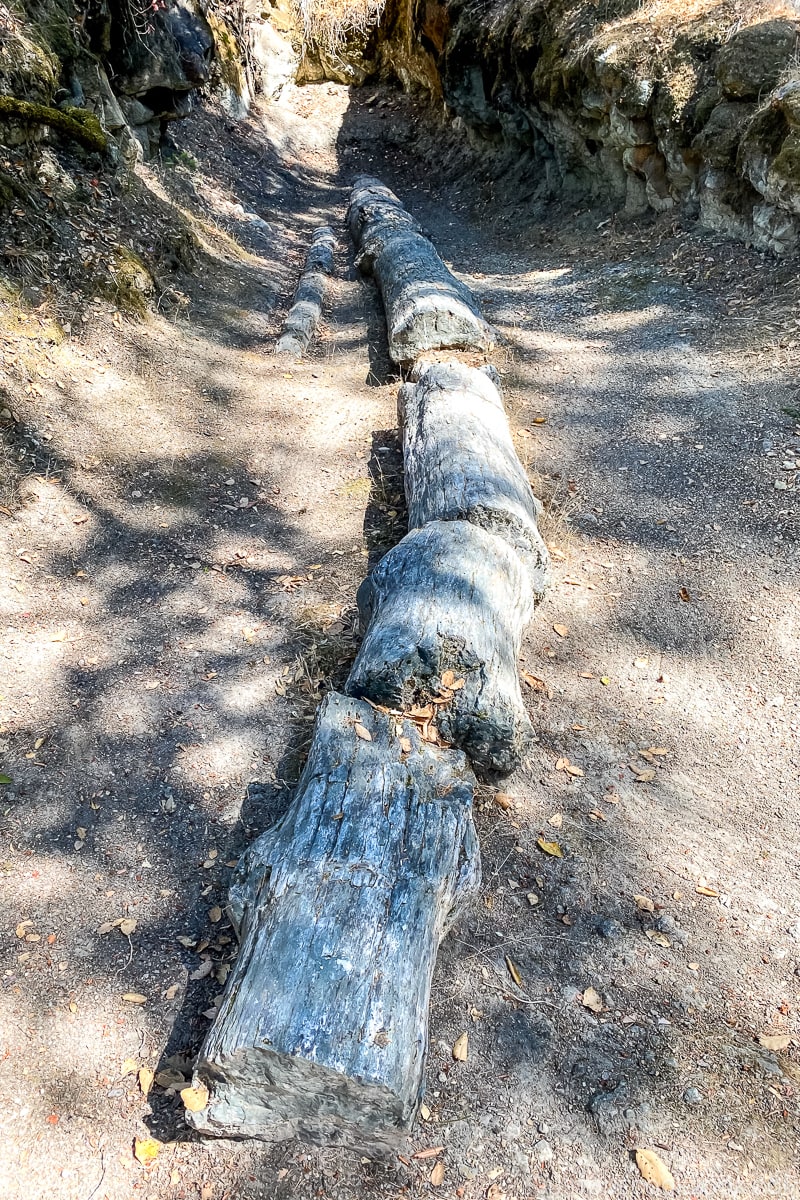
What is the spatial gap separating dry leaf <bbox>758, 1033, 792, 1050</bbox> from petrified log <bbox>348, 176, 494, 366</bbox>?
19.0 ft

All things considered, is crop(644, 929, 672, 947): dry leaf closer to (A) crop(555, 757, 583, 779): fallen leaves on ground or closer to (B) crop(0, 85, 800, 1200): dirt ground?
(B) crop(0, 85, 800, 1200): dirt ground

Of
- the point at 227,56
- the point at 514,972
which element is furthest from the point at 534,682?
the point at 227,56

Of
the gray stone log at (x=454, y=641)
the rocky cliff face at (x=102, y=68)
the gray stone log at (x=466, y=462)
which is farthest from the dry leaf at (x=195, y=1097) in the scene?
the rocky cliff face at (x=102, y=68)

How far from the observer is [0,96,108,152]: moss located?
19.0 ft

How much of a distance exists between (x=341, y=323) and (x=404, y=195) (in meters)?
6.93

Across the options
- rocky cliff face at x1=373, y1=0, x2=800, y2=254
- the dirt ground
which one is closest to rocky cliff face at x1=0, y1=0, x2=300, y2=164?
the dirt ground

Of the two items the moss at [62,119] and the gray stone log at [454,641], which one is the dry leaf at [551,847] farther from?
the moss at [62,119]

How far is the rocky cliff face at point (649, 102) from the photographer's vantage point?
7062mm

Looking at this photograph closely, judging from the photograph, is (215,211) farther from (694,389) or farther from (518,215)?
(694,389)

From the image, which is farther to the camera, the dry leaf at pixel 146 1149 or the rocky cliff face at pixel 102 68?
the rocky cliff face at pixel 102 68

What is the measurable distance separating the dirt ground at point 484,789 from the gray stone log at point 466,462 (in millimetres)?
378

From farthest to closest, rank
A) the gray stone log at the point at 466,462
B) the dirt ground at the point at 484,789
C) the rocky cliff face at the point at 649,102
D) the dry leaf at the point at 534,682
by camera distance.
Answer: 1. the rocky cliff face at the point at 649,102
2. the gray stone log at the point at 466,462
3. the dry leaf at the point at 534,682
4. the dirt ground at the point at 484,789

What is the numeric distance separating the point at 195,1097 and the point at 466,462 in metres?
3.61

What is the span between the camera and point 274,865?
2.46m
